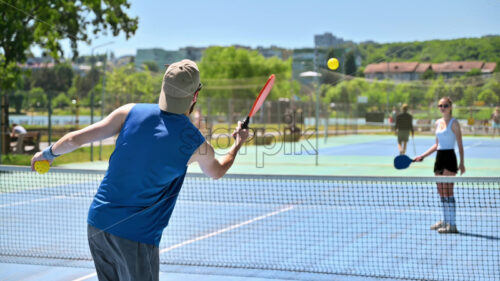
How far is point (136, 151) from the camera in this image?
9.14ft

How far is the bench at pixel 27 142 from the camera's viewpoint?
18.1 meters

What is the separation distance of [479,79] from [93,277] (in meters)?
23.7

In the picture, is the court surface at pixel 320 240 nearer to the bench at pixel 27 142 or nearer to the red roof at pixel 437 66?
the bench at pixel 27 142

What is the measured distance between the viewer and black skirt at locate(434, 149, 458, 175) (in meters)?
7.96

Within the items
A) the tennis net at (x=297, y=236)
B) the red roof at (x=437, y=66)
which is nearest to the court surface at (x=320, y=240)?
the tennis net at (x=297, y=236)

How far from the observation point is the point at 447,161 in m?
7.98

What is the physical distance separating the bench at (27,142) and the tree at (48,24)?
2495 millimetres

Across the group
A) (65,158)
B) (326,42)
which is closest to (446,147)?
(326,42)

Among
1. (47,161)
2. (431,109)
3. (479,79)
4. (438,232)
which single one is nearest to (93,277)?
(47,161)

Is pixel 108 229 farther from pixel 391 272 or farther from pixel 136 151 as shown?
pixel 391 272

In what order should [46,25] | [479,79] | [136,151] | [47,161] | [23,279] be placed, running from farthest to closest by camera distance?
1. [479,79]
2. [46,25]
3. [23,279]
4. [47,161]
5. [136,151]

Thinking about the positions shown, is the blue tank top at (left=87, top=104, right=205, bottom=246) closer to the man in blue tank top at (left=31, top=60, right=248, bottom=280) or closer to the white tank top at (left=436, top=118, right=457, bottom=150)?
the man in blue tank top at (left=31, top=60, right=248, bottom=280)

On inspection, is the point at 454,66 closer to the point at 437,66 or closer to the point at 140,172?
the point at 437,66

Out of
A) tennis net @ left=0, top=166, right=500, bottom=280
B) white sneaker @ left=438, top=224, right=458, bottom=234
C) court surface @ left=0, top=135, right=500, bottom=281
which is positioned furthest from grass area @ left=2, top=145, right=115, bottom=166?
white sneaker @ left=438, top=224, right=458, bottom=234
